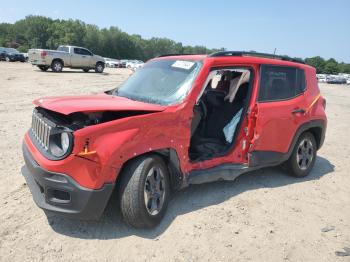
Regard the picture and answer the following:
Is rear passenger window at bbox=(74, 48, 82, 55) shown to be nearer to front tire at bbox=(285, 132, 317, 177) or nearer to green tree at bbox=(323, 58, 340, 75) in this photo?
front tire at bbox=(285, 132, 317, 177)

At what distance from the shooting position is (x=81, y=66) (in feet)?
89.5

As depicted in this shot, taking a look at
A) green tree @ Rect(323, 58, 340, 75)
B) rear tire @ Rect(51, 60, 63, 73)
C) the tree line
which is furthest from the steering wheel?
green tree @ Rect(323, 58, 340, 75)

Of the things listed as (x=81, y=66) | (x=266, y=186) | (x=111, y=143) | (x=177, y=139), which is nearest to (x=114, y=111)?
(x=111, y=143)

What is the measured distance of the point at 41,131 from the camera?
13.0 ft

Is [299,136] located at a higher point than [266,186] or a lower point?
higher

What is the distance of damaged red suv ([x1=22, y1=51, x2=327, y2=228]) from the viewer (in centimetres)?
349

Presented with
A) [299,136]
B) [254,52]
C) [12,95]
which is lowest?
[12,95]

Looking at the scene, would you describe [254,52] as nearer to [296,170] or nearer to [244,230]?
[296,170]

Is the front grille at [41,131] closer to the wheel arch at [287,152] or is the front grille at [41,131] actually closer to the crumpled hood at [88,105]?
the crumpled hood at [88,105]

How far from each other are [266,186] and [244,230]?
159 centimetres

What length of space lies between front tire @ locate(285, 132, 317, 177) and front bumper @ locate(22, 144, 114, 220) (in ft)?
11.3

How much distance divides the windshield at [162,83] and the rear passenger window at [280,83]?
122 centimetres

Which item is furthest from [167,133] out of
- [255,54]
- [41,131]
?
[255,54]

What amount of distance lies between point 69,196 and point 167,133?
1.23 meters
